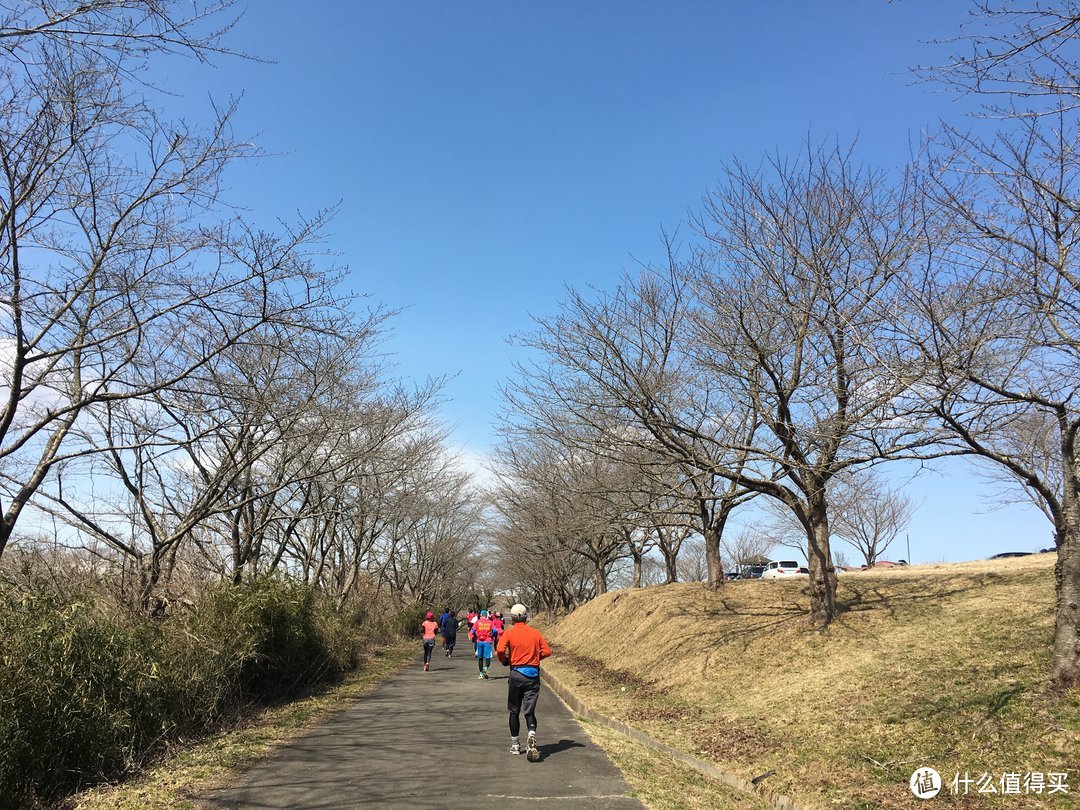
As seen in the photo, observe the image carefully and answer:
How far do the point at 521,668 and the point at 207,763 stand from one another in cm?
359

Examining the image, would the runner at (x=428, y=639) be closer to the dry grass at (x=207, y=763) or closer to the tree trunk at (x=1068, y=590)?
the dry grass at (x=207, y=763)

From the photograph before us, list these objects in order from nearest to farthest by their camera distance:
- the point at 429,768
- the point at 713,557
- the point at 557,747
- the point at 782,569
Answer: the point at 429,768, the point at 557,747, the point at 713,557, the point at 782,569

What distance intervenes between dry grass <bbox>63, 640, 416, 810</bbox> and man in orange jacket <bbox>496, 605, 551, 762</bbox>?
2.91 meters

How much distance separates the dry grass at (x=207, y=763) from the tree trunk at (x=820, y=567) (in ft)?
29.8

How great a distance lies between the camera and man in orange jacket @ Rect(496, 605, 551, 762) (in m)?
8.37

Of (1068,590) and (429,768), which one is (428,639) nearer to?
(429,768)

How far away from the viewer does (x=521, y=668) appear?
8609 millimetres

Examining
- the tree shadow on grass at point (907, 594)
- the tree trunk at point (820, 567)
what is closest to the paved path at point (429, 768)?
the tree trunk at point (820, 567)

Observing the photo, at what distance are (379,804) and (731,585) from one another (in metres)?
15.8

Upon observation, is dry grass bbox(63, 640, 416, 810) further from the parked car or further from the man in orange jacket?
the parked car

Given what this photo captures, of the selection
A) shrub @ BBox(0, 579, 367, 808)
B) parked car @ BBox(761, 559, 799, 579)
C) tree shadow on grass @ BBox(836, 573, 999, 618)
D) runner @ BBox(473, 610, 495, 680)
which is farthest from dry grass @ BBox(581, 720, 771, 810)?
parked car @ BBox(761, 559, 799, 579)

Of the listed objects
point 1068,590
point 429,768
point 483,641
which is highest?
point 1068,590

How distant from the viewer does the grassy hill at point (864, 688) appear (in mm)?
6211

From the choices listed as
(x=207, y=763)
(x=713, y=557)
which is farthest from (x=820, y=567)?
(x=207, y=763)
